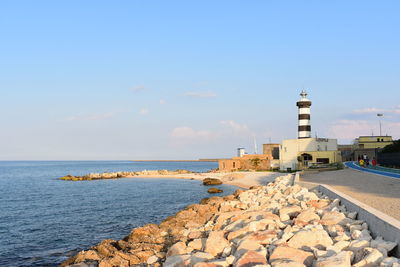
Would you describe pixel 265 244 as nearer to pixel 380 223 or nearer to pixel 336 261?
pixel 336 261

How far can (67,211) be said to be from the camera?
26766mm

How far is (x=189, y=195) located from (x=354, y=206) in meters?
24.8

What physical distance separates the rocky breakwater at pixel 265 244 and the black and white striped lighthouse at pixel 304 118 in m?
33.2

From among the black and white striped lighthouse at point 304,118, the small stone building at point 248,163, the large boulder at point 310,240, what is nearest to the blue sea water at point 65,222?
the large boulder at point 310,240

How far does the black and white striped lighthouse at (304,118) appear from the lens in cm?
4616

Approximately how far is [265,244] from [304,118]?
40.1m

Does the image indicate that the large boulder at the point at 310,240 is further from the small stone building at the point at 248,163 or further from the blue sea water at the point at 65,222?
the small stone building at the point at 248,163

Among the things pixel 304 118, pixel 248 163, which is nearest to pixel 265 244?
pixel 304 118

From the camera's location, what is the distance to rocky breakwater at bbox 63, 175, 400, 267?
687 cm

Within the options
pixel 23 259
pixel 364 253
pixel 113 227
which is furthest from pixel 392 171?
pixel 23 259

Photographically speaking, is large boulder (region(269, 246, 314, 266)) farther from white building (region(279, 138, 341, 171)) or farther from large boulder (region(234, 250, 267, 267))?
white building (region(279, 138, 341, 171))

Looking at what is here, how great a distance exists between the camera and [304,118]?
46.3m

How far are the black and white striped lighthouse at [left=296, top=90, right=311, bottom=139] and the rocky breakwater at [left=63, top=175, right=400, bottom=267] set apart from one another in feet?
109

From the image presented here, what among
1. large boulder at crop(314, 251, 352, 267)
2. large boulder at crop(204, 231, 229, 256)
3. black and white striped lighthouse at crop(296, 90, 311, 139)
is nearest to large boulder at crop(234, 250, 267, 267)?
large boulder at crop(314, 251, 352, 267)
